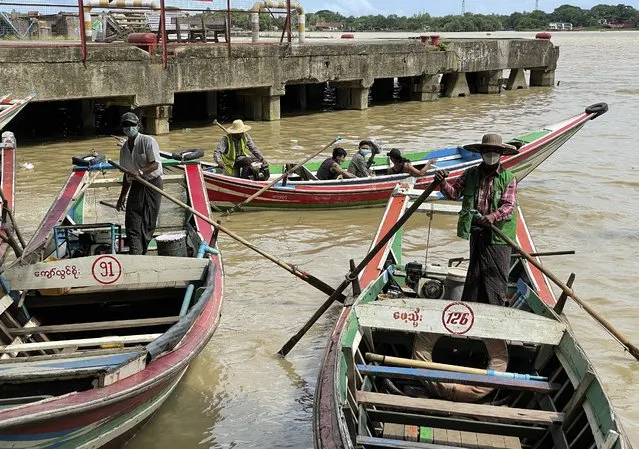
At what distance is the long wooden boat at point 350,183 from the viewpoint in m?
10.3

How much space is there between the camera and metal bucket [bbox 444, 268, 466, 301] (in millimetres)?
6129

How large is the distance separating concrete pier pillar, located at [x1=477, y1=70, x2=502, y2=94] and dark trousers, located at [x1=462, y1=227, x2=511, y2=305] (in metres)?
22.0

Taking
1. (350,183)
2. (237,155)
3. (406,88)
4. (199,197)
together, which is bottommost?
(350,183)

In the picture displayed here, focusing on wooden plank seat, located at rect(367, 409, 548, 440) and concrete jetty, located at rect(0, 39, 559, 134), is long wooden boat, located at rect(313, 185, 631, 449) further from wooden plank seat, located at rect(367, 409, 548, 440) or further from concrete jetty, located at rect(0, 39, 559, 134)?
A: concrete jetty, located at rect(0, 39, 559, 134)

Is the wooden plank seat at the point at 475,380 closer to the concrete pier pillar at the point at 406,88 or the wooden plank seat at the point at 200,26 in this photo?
the wooden plank seat at the point at 200,26

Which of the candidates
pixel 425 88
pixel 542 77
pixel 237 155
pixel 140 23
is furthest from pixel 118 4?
pixel 542 77

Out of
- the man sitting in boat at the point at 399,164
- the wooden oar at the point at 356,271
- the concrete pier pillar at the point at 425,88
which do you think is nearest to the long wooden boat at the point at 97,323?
the wooden oar at the point at 356,271

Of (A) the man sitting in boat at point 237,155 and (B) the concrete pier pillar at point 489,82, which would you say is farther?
(B) the concrete pier pillar at point 489,82

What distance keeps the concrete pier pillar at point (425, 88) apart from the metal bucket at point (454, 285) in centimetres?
1813

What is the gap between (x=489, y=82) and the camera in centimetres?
2647

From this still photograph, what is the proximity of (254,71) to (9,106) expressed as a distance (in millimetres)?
6485

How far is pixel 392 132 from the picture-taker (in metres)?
18.1

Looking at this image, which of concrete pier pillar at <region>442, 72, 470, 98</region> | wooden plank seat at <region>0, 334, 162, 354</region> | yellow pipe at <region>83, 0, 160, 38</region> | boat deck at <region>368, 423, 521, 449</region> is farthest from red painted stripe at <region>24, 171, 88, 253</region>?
concrete pier pillar at <region>442, 72, 470, 98</region>

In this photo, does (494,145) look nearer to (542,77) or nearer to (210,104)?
(210,104)
